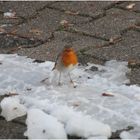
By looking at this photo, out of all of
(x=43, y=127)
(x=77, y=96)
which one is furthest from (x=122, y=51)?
(x=43, y=127)

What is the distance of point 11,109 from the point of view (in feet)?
14.5

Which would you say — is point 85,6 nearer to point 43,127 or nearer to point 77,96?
point 77,96

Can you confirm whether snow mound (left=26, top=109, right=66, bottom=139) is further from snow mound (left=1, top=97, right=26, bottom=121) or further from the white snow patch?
the white snow patch

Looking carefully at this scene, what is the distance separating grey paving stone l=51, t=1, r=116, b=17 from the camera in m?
6.63

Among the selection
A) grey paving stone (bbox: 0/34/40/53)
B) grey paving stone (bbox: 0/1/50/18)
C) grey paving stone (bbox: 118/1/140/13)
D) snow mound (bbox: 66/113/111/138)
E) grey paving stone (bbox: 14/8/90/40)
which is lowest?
snow mound (bbox: 66/113/111/138)

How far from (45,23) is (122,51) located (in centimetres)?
113

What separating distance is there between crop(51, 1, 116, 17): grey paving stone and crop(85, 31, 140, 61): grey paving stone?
0.82 metres

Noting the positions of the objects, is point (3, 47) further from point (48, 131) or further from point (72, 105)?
point (48, 131)

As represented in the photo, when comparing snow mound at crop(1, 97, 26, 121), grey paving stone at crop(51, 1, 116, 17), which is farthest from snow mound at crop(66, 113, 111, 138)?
grey paving stone at crop(51, 1, 116, 17)

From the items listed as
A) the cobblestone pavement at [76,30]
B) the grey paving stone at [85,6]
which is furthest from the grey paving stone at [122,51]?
the grey paving stone at [85,6]

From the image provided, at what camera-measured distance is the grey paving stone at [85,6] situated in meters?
6.63

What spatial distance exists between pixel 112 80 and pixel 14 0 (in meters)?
2.57

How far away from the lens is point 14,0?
7.14m

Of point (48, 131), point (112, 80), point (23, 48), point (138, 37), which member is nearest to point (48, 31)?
point (23, 48)
